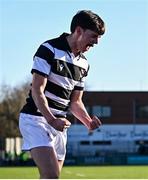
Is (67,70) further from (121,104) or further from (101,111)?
(101,111)

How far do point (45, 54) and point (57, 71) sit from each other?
0.76 ft

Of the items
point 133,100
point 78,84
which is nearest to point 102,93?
point 133,100

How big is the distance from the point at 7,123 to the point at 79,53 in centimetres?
8191

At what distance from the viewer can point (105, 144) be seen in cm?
8506

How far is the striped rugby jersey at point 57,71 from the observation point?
7828 millimetres

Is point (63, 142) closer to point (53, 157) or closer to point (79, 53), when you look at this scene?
point (53, 157)

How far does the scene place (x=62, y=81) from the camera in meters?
8.01

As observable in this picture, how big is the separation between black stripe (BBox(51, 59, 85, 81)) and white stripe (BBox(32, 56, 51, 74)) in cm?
11

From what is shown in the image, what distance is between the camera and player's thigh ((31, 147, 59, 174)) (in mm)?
7578

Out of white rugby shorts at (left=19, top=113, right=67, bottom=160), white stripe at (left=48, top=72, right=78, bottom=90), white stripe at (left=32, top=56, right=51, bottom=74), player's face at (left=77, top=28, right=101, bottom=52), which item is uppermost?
player's face at (left=77, top=28, right=101, bottom=52)

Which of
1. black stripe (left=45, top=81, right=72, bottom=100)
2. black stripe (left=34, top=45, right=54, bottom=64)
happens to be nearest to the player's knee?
black stripe (left=45, top=81, right=72, bottom=100)

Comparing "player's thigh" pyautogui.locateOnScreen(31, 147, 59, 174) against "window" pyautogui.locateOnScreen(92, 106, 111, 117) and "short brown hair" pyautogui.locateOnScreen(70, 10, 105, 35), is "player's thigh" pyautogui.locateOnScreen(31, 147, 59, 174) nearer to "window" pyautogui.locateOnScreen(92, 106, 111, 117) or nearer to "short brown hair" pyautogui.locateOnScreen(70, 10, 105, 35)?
"short brown hair" pyautogui.locateOnScreen(70, 10, 105, 35)

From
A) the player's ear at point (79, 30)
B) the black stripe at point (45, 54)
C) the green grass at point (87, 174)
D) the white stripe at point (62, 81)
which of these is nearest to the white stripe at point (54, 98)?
the white stripe at point (62, 81)

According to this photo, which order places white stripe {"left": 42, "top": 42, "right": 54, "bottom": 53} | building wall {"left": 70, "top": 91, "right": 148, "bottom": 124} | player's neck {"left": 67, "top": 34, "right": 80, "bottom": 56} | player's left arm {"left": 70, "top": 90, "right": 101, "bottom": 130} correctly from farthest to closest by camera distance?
building wall {"left": 70, "top": 91, "right": 148, "bottom": 124} → player's left arm {"left": 70, "top": 90, "right": 101, "bottom": 130} → player's neck {"left": 67, "top": 34, "right": 80, "bottom": 56} → white stripe {"left": 42, "top": 42, "right": 54, "bottom": 53}
